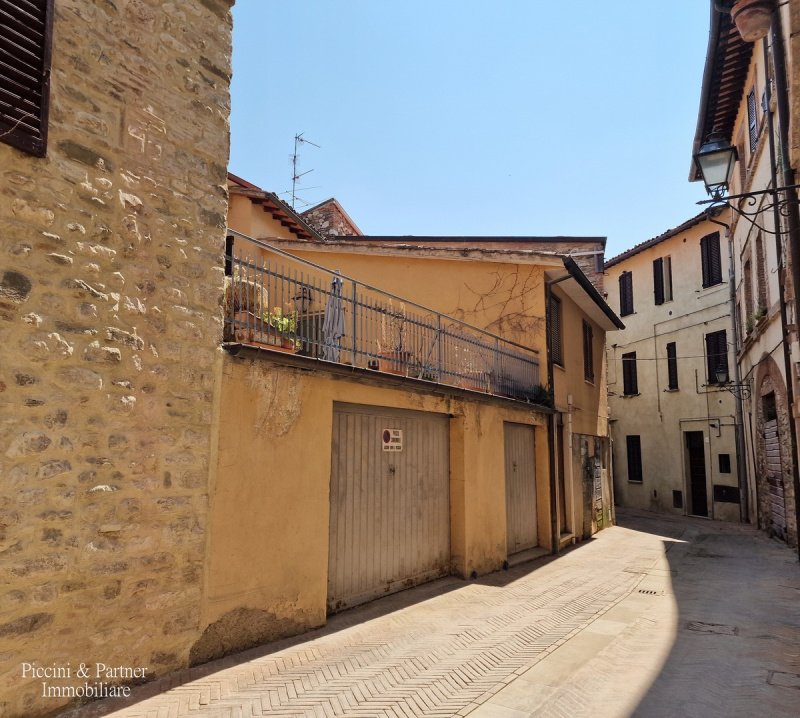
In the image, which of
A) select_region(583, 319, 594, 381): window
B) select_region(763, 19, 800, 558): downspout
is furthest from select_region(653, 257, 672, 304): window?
select_region(763, 19, 800, 558): downspout

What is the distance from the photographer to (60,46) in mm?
4426

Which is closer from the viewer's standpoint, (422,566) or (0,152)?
(0,152)

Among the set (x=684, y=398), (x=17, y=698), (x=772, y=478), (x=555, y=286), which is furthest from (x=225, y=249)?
(x=684, y=398)

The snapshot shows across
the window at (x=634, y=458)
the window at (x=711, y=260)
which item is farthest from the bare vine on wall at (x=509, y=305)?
the window at (x=634, y=458)

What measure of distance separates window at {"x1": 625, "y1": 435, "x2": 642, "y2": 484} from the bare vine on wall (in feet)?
49.5

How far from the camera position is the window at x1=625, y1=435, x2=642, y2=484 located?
24.9m

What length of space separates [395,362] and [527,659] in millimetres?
3852

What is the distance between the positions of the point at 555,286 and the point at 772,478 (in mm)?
6948

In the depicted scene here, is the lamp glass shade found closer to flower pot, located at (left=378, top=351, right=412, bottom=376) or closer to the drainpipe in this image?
flower pot, located at (left=378, top=351, right=412, bottom=376)

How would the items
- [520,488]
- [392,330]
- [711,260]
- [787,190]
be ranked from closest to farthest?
[392,330]
[787,190]
[520,488]
[711,260]

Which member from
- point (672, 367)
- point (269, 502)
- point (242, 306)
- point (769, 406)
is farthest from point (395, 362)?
point (672, 367)

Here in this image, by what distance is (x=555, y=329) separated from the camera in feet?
43.5

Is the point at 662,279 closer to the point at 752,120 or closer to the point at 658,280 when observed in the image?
the point at 658,280

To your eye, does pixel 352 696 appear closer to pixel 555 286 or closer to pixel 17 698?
pixel 17 698
